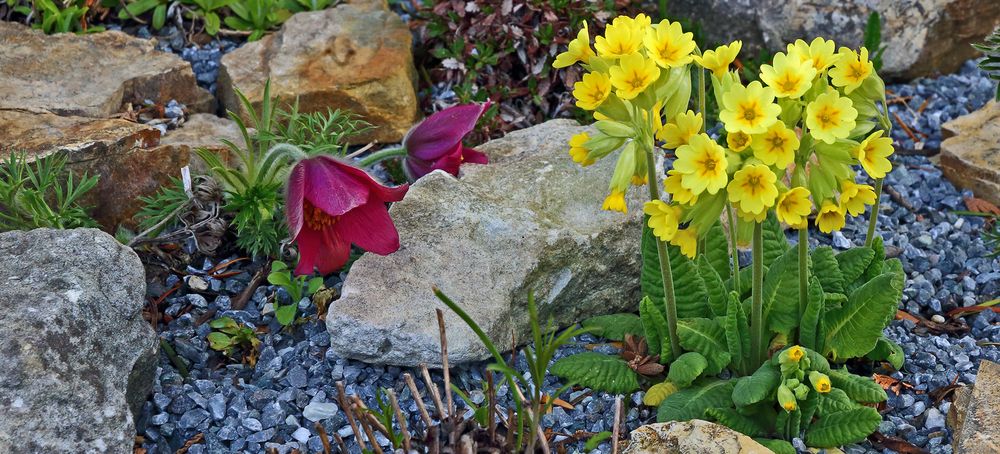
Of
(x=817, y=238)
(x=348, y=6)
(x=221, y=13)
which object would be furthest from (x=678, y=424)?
(x=221, y=13)

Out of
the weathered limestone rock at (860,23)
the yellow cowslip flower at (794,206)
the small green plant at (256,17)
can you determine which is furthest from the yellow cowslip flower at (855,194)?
the small green plant at (256,17)

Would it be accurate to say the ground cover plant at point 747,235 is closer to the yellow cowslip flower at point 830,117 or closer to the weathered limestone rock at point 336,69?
the yellow cowslip flower at point 830,117

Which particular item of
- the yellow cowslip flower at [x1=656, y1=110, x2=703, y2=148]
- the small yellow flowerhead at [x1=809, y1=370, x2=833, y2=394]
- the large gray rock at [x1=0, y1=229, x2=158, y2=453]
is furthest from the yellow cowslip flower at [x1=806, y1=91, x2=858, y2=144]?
the large gray rock at [x1=0, y1=229, x2=158, y2=453]

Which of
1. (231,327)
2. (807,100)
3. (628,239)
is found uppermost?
(807,100)

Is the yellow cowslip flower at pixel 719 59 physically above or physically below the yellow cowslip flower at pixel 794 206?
above

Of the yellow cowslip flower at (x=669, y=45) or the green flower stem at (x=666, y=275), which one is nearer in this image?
the yellow cowslip flower at (x=669, y=45)

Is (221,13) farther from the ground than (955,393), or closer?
farther from the ground

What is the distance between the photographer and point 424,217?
3.43m

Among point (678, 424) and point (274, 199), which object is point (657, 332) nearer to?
point (678, 424)

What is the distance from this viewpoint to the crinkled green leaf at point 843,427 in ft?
8.84

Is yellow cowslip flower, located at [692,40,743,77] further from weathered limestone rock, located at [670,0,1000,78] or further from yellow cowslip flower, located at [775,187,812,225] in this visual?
weathered limestone rock, located at [670,0,1000,78]

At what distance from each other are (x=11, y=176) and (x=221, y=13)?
1.88 meters

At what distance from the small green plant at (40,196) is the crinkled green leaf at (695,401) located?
196 cm

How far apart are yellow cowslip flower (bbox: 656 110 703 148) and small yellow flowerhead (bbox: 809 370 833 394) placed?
0.70 m
